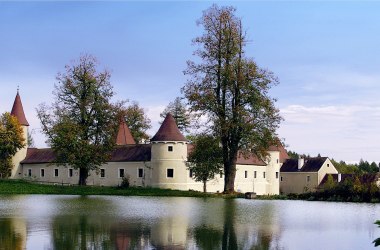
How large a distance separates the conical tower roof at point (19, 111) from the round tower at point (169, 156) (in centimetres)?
1912

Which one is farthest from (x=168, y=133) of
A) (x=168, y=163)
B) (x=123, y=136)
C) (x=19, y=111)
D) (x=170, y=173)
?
(x=19, y=111)

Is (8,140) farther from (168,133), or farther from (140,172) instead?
(168,133)

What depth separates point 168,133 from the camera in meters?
56.4

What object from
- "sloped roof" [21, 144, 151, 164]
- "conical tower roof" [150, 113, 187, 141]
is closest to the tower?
"sloped roof" [21, 144, 151, 164]

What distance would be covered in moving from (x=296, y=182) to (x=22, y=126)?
3800 centimetres

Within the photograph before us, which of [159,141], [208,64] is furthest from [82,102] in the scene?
[208,64]

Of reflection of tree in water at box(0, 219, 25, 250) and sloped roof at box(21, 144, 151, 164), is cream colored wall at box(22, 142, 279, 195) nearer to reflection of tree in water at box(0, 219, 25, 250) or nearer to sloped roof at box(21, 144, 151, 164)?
sloped roof at box(21, 144, 151, 164)

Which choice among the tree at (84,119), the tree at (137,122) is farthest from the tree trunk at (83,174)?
the tree at (137,122)

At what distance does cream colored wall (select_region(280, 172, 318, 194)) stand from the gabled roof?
22.1 inches

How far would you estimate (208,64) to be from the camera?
44812 mm

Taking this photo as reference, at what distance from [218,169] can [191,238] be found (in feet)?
107

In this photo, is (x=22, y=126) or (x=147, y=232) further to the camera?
(x=22, y=126)

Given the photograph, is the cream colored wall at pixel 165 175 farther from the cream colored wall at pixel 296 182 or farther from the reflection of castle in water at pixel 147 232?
the reflection of castle in water at pixel 147 232

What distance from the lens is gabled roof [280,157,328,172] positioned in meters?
79.9
